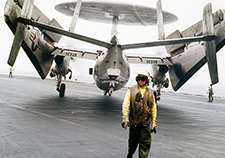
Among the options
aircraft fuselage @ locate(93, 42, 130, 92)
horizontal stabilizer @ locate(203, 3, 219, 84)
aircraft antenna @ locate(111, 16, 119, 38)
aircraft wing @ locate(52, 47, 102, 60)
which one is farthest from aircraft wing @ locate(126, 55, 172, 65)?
horizontal stabilizer @ locate(203, 3, 219, 84)

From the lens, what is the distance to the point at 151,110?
5.32m

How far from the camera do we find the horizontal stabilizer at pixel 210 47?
10.2 metres

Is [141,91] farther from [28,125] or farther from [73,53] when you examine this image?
[73,53]

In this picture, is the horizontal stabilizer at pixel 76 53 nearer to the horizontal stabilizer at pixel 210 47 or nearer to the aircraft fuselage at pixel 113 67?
the aircraft fuselage at pixel 113 67

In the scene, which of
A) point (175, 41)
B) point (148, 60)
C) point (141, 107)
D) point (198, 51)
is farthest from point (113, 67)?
point (141, 107)

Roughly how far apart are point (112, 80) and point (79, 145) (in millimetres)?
6665

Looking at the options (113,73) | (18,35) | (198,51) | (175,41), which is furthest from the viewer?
(198,51)

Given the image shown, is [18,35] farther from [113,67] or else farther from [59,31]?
[113,67]

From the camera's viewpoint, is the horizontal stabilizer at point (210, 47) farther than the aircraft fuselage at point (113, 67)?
No

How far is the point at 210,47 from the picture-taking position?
10609 millimetres

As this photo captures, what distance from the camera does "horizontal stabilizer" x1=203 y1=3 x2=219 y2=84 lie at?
10199 millimetres

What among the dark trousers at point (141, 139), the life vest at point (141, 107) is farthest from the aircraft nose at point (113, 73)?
the dark trousers at point (141, 139)

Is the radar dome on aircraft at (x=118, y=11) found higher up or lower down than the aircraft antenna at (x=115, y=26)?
higher up

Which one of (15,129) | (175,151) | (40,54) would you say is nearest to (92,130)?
(15,129)
